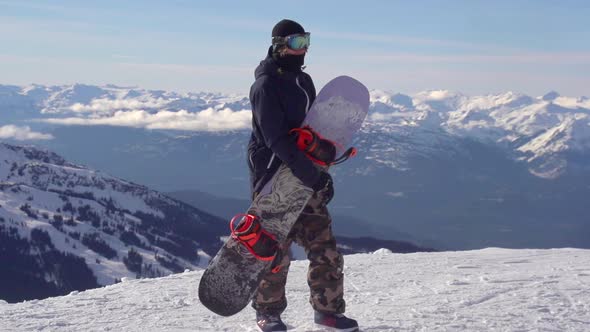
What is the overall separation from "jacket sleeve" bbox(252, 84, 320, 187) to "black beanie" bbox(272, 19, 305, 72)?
19.5 inches

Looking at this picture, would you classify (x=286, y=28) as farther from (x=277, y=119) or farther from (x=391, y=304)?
(x=391, y=304)

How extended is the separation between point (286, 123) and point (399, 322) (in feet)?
10.9

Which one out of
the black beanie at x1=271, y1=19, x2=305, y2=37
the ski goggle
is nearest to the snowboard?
the ski goggle

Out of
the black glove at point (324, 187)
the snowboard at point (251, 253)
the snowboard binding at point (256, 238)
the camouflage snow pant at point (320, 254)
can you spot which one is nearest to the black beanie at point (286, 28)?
the snowboard at point (251, 253)

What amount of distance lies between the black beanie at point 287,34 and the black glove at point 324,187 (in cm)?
142

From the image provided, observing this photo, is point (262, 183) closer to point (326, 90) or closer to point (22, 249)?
point (326, 90)

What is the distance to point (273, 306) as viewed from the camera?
24.9ft

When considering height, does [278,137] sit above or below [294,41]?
below

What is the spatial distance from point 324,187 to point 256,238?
1062 millimetres

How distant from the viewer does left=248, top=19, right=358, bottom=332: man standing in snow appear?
655 centimetres

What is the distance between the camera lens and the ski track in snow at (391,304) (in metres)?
7.87

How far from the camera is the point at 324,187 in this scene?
6.87 metres

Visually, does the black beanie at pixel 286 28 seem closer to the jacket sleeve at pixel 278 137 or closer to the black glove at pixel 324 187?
the jacket sleeve at pixel 278 137

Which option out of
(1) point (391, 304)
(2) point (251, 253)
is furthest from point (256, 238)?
(1) point (391, 304)
